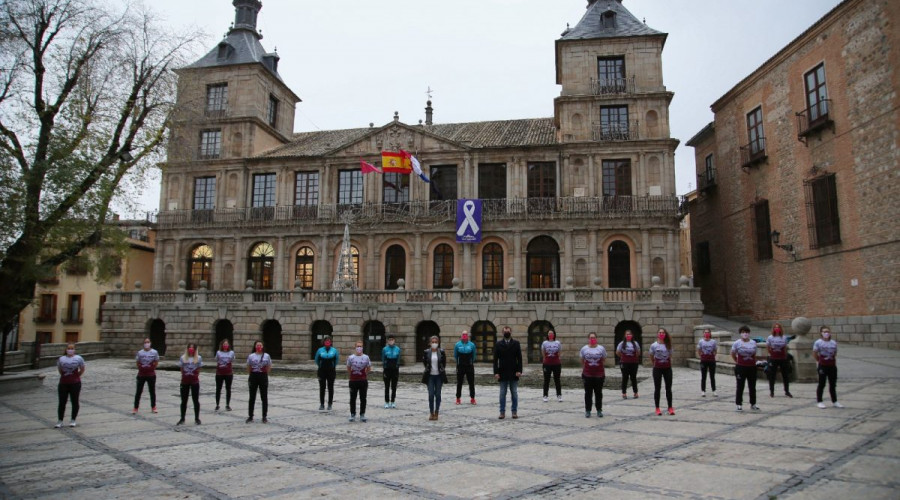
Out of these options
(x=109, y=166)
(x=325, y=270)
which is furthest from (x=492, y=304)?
(x=109, y=166)

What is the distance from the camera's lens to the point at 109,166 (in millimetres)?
19250

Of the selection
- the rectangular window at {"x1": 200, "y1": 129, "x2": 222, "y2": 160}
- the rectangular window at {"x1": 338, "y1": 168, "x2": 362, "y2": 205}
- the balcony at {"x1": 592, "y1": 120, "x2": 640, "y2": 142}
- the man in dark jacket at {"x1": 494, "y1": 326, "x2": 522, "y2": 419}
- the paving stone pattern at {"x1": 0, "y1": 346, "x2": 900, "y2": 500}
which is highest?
the rectangular window at {"x1": 200, "y1": 129, "x2": 222, "y2": 160}

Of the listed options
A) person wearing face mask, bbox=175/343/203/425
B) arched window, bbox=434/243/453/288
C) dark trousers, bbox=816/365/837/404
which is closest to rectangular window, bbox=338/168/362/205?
arched window, bbox=434/243/453/288

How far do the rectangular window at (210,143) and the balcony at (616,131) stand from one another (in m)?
23.1

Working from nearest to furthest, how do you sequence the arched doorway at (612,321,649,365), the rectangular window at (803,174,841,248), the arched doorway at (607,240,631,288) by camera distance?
the rectangular window at (803,174,841,248) < the arched doorway at (612,321,649,365) < the arched doorway at (607,240,631,288)

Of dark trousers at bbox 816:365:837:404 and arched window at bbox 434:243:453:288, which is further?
arched window at bbox 434:243:453:288

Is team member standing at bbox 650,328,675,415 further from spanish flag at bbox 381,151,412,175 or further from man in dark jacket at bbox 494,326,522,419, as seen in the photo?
spanish flag at bbox 381,151,412,175

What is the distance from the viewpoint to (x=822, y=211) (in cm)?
2442

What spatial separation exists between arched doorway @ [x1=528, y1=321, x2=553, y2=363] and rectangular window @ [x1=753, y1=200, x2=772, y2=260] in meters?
11.5

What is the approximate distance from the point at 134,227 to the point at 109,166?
29532mm

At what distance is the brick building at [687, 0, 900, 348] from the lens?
21.0 metres

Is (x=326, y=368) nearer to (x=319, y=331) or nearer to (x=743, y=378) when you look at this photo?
(x=743, y=378)

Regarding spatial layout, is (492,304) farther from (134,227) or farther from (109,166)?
(134,227)

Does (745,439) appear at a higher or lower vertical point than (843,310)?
lower
